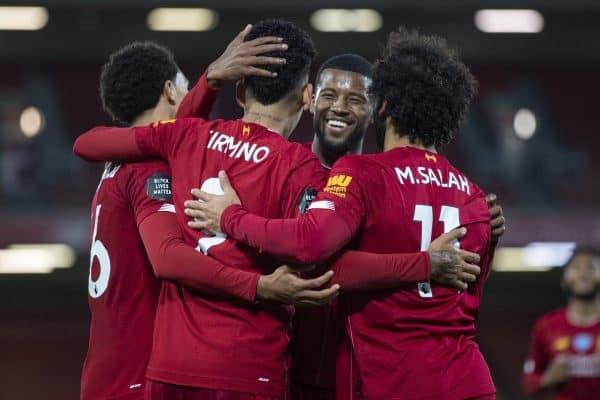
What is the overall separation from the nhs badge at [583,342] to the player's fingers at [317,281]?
15.2ft

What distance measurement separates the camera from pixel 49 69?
49.0 feet

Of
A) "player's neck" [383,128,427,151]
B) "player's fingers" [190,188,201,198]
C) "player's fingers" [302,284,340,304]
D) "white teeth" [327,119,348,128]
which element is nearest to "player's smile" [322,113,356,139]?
"white teeth" [327,119,348,128]

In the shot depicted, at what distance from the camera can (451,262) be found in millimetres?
3514

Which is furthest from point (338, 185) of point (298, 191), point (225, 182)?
point (225, 182)

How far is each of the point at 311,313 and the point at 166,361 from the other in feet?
2.49

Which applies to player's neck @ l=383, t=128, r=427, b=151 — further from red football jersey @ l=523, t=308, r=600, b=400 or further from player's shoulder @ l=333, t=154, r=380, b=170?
red football jersey @ l=523, t=308, r=600, b=400

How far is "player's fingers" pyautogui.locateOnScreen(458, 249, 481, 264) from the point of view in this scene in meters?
3.56

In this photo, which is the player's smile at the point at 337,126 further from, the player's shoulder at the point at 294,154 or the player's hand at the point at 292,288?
the player's hand at the point at 292,288

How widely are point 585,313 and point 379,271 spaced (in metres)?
4.73

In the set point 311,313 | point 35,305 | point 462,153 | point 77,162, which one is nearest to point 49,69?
point 77,162

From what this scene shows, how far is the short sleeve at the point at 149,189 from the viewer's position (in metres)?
3.68

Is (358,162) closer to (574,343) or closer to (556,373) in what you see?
(556,373)

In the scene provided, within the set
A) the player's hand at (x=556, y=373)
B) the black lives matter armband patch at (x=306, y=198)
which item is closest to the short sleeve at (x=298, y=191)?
the black lives matter armband patch at (x=306, y=198)

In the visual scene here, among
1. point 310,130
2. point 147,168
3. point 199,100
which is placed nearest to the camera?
Answer: point 147,168
